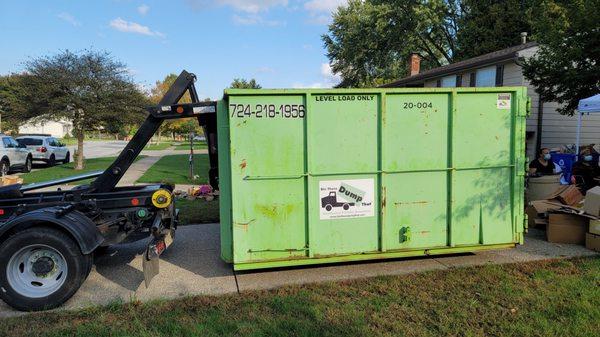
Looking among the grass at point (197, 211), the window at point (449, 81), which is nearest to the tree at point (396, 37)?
the window at point (449, 81)

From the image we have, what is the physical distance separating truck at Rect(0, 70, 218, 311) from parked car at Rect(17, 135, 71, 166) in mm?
18307

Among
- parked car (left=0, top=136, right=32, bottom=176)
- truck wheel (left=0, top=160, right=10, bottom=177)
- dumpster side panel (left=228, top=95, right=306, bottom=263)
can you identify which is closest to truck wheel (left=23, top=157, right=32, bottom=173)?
parked car (left=0, top=136, right=32, bottom=176)

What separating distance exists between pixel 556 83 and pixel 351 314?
1101 cm

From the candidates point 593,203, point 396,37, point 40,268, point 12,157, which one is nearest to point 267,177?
point 40,268

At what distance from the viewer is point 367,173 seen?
5297 mm

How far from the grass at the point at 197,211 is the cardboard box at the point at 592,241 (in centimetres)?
603

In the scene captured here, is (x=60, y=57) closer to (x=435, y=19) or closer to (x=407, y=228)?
(x=407, y=228)

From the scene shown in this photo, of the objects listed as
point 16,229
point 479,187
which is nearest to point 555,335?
point 479,187

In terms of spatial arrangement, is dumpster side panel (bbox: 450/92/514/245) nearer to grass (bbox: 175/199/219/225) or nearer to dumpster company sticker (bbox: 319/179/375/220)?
dumpster company sticker (bbox: 319/179/375/220)

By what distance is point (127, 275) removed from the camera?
5547 millimetres

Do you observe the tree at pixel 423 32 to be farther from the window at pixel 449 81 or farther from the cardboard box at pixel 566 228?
the cardboard box at pixel 566 228

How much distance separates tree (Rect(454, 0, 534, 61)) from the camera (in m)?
30.0

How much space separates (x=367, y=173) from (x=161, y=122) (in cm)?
260

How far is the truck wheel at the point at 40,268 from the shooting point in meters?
4.47
